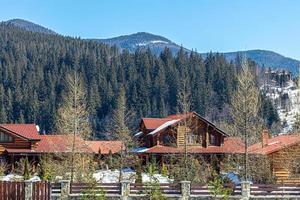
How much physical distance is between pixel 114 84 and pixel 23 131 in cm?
9164

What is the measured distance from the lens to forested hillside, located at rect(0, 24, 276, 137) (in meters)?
130

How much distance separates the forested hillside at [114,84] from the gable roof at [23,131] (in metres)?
68.5

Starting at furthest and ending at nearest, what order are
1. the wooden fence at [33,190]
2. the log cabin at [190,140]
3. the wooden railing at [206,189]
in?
1. the log cabin at [190,140]
2. the wooden railing at [206,189]
3. the wooden fence at [33,190]

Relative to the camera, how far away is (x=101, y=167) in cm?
5300

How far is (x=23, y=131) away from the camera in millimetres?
52219

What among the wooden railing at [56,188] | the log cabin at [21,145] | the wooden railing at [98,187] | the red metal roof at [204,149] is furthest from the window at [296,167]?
the log cabin at [21,145]

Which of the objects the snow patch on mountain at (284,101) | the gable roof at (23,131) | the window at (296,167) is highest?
the snow patch on mountain at (284,101)

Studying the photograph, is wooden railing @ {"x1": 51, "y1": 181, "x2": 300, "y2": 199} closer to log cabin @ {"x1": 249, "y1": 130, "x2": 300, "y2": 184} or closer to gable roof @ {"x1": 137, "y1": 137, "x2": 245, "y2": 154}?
log cabin @ {"x1": 249, "y1": 130, "x2": 300, "y2": 184}

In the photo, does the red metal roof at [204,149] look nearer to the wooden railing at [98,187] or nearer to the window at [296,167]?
the window at [296,167]

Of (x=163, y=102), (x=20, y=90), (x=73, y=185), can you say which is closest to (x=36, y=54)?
(x=20, y=90)

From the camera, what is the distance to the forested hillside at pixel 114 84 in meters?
130

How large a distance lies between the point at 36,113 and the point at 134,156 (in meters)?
86.5

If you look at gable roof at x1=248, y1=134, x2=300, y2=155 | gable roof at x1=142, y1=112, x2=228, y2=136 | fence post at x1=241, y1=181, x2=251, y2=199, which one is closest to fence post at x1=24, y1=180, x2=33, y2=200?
fence post at x1=241, y1=181, x2=251, y2=199

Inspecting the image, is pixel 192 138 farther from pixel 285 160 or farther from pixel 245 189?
pixel 245 189
